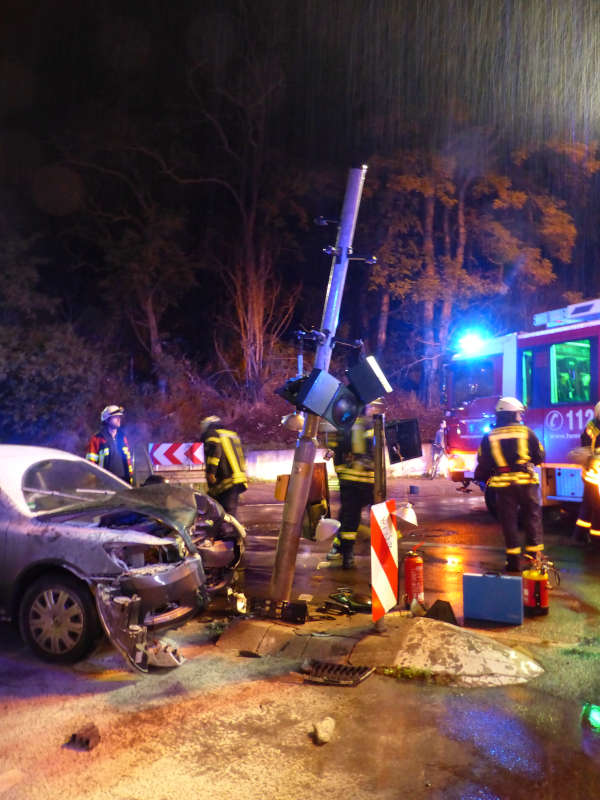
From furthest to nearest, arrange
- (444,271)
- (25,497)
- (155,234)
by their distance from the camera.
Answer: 1. (444,271)
2. (155,234)
3. (25,497)

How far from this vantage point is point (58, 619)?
4.93 meters

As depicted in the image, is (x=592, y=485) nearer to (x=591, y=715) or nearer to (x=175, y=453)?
(x=591, y=715)

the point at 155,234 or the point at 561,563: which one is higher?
the point at 155,234

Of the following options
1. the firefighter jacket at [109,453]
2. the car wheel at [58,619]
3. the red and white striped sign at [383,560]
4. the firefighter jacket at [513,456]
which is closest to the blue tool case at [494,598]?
the red and white striped sign at [383,560]

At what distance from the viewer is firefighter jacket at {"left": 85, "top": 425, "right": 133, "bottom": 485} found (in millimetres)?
8602

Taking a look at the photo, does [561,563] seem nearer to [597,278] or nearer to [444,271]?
[444,271]

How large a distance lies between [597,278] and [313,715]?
28583mm

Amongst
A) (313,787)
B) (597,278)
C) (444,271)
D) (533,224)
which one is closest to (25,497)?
(313,787)

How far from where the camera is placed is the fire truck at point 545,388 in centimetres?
1023

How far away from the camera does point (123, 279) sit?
23.8m

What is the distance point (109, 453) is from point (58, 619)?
386 centimetres

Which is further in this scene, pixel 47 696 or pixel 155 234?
pixel 155 234

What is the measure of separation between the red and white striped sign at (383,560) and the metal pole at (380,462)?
0.41 metres

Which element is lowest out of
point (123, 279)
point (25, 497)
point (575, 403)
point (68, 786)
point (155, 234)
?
point (68, 786)
